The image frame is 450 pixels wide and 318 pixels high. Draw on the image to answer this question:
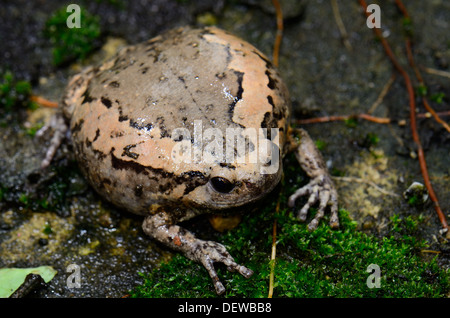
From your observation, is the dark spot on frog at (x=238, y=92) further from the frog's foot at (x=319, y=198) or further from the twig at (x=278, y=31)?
the twig at (x=278, y=31)

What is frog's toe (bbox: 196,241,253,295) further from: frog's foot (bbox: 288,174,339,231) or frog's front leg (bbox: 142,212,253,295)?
frog's foot (bbox: 288,174,339,231)

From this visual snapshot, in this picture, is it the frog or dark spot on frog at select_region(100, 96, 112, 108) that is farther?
dark spot on frog at select_region(100, 96, 112, 108)

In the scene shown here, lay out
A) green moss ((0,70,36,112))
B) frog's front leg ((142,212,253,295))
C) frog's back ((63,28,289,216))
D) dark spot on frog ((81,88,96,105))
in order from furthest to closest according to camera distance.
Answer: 1. green moss ((0,70,36,112))
2. dark spot on frog ((81,88,96,105))
3. frog's front leg ((142,212,253,295))
4. frog's back ((63,28,289,216))

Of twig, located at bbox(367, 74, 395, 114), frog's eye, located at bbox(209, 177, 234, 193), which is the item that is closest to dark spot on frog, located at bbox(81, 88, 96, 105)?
frog's eye, located at bbox(209, 177, 234, 193)

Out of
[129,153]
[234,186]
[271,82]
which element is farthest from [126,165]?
[271,82]

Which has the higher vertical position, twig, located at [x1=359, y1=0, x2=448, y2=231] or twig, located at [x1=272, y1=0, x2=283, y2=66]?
twig, located at [x1=272, y1=0, x2=283, y2=66]

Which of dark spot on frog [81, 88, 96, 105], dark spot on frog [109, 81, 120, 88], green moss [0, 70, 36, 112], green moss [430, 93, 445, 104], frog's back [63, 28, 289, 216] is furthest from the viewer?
Result: green moss [0, 70, 36, 112]
